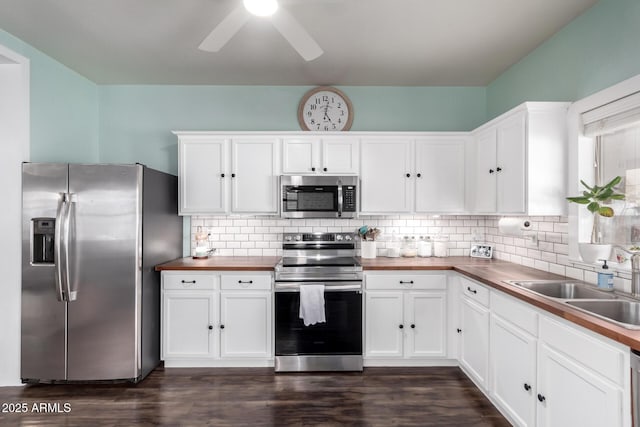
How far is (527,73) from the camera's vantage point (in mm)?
2996

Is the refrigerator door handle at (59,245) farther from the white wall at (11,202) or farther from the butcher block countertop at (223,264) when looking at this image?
the butcher block countertop at (223,264)

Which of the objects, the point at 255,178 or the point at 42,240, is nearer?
the point at 42,240

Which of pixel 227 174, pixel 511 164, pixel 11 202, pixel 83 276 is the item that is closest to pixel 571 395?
pixel 511 164

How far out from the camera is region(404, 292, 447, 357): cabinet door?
3.06m

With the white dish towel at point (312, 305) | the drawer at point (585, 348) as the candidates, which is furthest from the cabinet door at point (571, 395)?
the white dish towel at point (312, 305)

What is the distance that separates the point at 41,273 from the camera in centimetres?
269

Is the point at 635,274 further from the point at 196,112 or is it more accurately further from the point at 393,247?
the point at 196,112

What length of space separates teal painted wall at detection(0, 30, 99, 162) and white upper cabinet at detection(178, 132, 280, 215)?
1.07 metres

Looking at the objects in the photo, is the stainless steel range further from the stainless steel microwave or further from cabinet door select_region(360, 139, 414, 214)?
cabinet door select_region(360, 139, 414, 214)

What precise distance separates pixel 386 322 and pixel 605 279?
1625 millimetres

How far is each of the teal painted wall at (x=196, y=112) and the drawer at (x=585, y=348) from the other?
2556 mm

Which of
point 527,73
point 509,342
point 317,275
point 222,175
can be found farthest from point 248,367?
point 527,73

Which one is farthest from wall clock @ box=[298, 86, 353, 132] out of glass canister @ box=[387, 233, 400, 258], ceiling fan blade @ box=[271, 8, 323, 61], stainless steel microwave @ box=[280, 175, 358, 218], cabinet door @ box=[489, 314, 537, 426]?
cabinet door @ box=[489, 314, 537, 426]

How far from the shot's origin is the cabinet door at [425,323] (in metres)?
3.06
